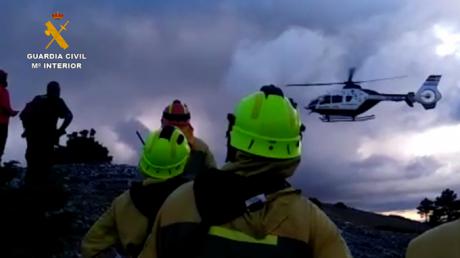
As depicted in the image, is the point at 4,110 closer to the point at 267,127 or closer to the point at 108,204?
the point at 108,204

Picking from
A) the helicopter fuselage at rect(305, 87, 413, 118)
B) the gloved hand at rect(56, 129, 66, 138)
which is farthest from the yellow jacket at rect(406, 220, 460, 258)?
the helicopter fuselage at rect(305, 87, 413, 118)

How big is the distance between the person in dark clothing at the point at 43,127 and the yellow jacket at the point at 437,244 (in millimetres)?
10727

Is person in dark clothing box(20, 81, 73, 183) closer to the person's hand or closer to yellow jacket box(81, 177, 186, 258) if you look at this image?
the person's hand

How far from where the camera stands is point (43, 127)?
534 inches

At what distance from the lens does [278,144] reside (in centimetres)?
389

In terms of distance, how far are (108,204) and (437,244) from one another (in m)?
15.0

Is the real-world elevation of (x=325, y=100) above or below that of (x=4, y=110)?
above

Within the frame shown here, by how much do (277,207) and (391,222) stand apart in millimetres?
22641

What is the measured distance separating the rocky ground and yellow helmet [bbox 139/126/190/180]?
9250 mm

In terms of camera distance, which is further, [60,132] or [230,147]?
[60,132]

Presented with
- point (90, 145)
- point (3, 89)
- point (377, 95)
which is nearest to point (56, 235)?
point (3, 89)

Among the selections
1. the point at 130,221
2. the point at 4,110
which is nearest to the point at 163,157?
the point at 130,221

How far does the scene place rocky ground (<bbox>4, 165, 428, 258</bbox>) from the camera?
56.0 ft

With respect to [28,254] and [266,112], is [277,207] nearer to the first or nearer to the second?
[266,112]
